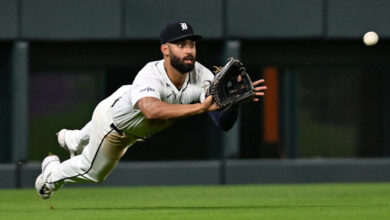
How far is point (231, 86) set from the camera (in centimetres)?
977

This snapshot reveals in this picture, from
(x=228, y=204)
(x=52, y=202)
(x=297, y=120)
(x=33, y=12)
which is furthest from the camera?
(x=297, y=120)

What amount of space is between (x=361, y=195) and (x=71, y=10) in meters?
7.01

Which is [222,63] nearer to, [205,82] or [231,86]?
[205,82]

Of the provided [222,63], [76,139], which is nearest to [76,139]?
[76,139]

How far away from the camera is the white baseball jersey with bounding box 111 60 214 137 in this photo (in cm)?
1015

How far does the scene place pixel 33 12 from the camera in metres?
17.7

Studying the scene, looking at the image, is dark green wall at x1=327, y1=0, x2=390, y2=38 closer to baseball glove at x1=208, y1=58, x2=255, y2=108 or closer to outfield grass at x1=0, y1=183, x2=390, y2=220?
outfield grass at x1=0, y1=183, x2=390, y2=220

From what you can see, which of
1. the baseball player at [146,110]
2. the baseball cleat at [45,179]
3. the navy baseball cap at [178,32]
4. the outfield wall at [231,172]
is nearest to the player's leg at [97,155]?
the baseball player at [146,110]

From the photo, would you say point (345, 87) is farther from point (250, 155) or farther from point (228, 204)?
point (228, 204)

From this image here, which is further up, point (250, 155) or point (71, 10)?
point (71, 10)

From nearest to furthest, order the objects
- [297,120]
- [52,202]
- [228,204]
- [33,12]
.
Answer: [228,204] → [52,202] → [33,12] → [297,120]

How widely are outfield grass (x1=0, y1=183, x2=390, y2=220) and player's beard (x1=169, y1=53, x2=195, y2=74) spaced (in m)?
1.50

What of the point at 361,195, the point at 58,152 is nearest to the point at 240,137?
the point at 58,152

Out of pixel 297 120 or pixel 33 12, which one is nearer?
pixel 33 12
